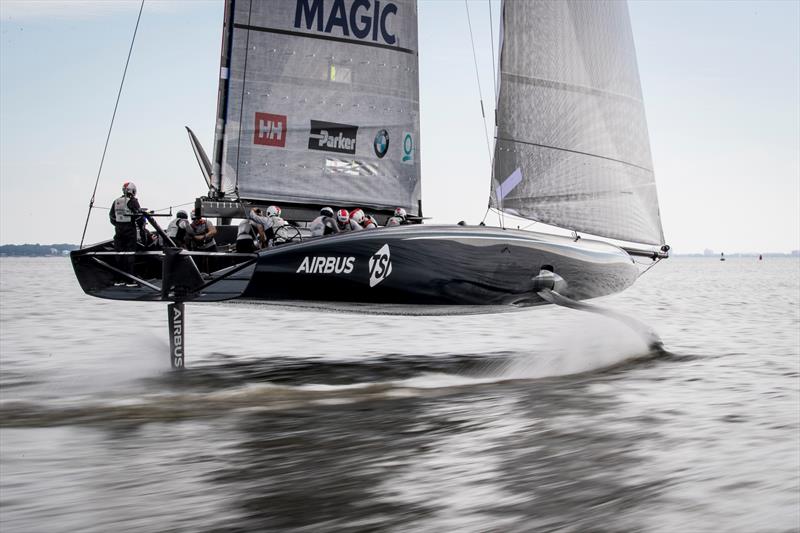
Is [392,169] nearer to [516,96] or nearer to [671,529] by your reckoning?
[516,96]

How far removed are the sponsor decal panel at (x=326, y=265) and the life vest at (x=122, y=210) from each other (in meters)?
1.89

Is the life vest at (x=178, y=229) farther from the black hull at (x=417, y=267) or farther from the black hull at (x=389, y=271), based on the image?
the black hull at (x=417, y=267)

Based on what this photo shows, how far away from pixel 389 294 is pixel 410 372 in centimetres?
103

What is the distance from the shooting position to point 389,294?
7.39 m

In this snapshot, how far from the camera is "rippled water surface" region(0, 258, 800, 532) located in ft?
12.1

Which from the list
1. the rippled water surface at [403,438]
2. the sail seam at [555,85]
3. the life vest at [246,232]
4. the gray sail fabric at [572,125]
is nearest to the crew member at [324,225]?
the life vest at [246,232]

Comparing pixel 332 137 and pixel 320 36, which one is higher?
pixel 320 36

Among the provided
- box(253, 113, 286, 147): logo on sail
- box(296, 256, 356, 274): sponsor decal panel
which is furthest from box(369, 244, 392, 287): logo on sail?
box(253, 113, 286, 147): logo on sail

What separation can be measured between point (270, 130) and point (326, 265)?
2893mm

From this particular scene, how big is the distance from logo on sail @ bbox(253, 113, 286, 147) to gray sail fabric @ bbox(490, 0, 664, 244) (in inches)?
105

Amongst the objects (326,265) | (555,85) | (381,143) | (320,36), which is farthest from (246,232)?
(555,85)

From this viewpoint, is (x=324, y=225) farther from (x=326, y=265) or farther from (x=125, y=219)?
(x=125, y=219)

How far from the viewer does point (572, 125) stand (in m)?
10.7

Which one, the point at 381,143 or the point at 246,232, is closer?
the point at 246,232
